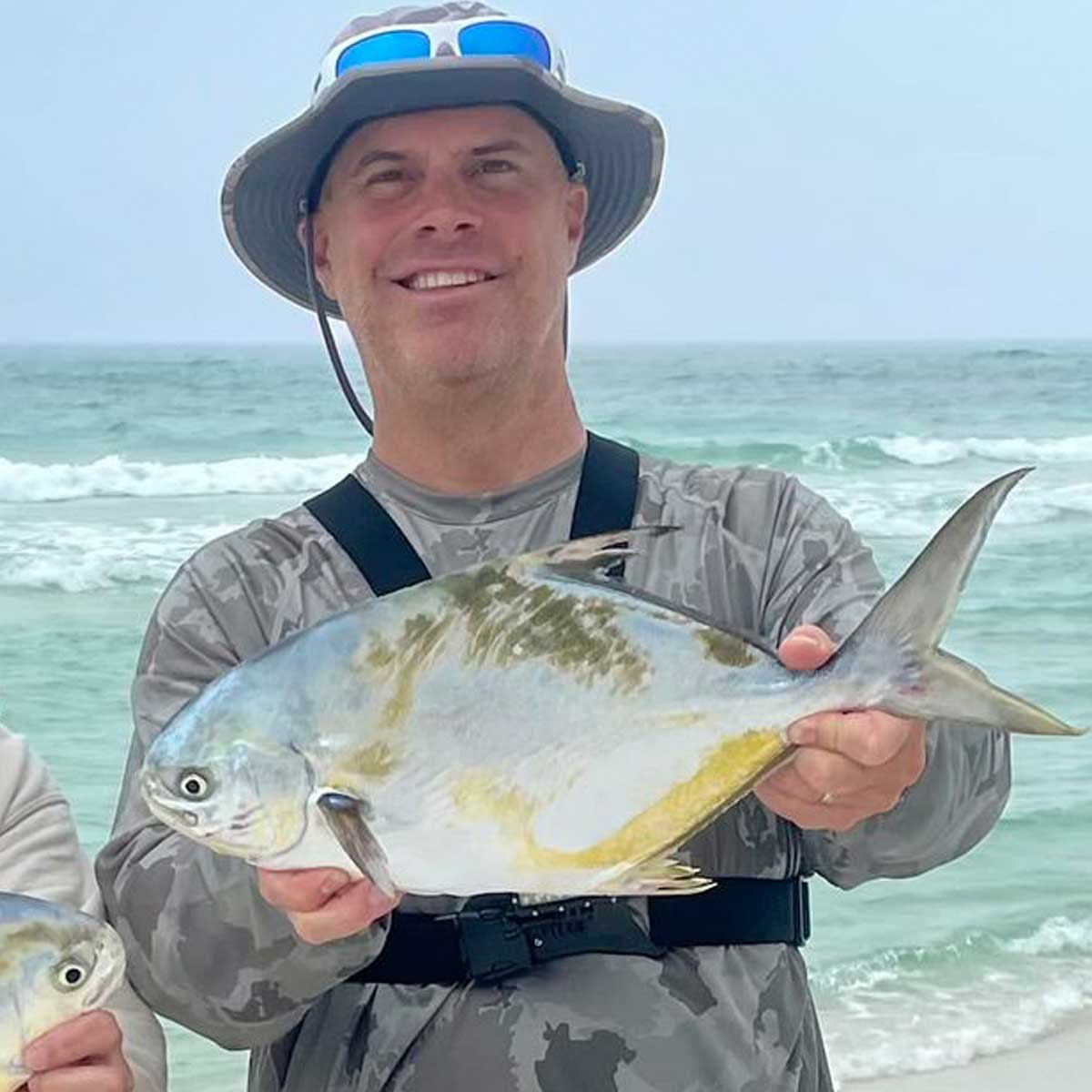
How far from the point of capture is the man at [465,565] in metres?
1.93

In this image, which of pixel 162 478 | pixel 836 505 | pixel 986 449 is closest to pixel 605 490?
pixel 836 505

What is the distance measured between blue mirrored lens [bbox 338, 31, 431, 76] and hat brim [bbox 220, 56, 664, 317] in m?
0.02

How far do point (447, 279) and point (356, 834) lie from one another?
0.91 meters

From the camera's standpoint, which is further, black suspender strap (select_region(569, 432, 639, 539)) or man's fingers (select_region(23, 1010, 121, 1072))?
black suspender strap (select_region(569, 432, 639, 539))

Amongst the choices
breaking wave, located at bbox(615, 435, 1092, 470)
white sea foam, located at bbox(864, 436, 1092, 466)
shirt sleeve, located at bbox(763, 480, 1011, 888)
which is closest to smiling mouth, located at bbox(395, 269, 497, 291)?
shirt sleeve, located at bbox(763, 480, 1011, 888)

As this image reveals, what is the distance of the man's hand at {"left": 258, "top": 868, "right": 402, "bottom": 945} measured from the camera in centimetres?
159

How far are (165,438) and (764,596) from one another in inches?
778

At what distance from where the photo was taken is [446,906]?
2.04 meters

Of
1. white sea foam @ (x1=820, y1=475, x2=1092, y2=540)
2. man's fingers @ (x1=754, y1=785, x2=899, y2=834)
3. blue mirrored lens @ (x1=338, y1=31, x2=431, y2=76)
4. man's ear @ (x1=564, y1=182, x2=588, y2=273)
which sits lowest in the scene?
white sea foam @ (x1=820, y1=475, x2=1092, y2=540)

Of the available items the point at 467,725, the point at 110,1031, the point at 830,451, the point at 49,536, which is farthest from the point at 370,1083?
the point at 830,451

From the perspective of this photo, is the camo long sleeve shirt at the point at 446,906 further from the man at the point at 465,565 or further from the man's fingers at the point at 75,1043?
the man's fingers at the point at 75,1043

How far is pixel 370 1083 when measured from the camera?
2.05 metres

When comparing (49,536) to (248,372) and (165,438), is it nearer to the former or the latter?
(165,438)

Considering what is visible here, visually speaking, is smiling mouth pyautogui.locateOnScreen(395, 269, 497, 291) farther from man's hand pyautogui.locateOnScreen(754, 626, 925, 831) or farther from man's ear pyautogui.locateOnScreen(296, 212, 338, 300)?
man's hand pyautogui.locateOnScreen(754, 626, 925, 831)
